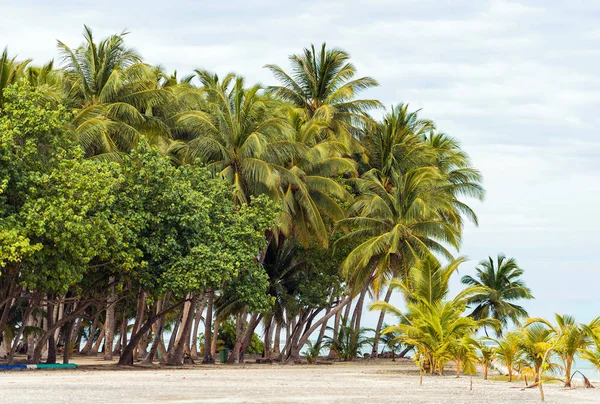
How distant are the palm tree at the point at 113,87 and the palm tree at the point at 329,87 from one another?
10.5 meters

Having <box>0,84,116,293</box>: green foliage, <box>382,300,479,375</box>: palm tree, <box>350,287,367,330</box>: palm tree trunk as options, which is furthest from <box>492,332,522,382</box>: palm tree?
<box>350,287,367,330</box>: palm tree trunk

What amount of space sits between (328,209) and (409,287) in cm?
518

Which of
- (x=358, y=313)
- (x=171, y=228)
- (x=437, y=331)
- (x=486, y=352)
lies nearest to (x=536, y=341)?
(x=486, y=352)

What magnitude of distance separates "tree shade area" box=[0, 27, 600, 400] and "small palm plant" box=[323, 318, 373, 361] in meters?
0.08

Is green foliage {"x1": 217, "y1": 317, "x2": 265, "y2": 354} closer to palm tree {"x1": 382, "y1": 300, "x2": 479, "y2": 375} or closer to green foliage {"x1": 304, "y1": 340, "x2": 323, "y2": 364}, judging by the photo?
green foliage {"x1": 304, "y1": 340, "x2": 323, "y2": 364}

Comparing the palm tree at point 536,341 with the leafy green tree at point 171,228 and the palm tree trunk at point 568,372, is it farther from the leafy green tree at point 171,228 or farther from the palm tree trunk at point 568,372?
the leafy green tree at point 171,228

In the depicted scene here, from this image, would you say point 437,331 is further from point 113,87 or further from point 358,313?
point 358,313

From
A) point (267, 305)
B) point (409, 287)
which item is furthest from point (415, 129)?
point (267, 305)

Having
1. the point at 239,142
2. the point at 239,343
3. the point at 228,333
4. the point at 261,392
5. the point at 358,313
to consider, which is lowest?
the point at 261,392

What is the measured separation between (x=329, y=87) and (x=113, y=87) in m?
13.2

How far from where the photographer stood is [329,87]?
3931cm

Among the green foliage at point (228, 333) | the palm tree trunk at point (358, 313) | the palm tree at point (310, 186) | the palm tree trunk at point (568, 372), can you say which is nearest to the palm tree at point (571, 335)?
the palm tree trunk at point (568, 372)

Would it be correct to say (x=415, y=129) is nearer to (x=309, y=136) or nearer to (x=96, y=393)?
(x=309, y=136)

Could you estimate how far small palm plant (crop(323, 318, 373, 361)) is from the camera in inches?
1547
